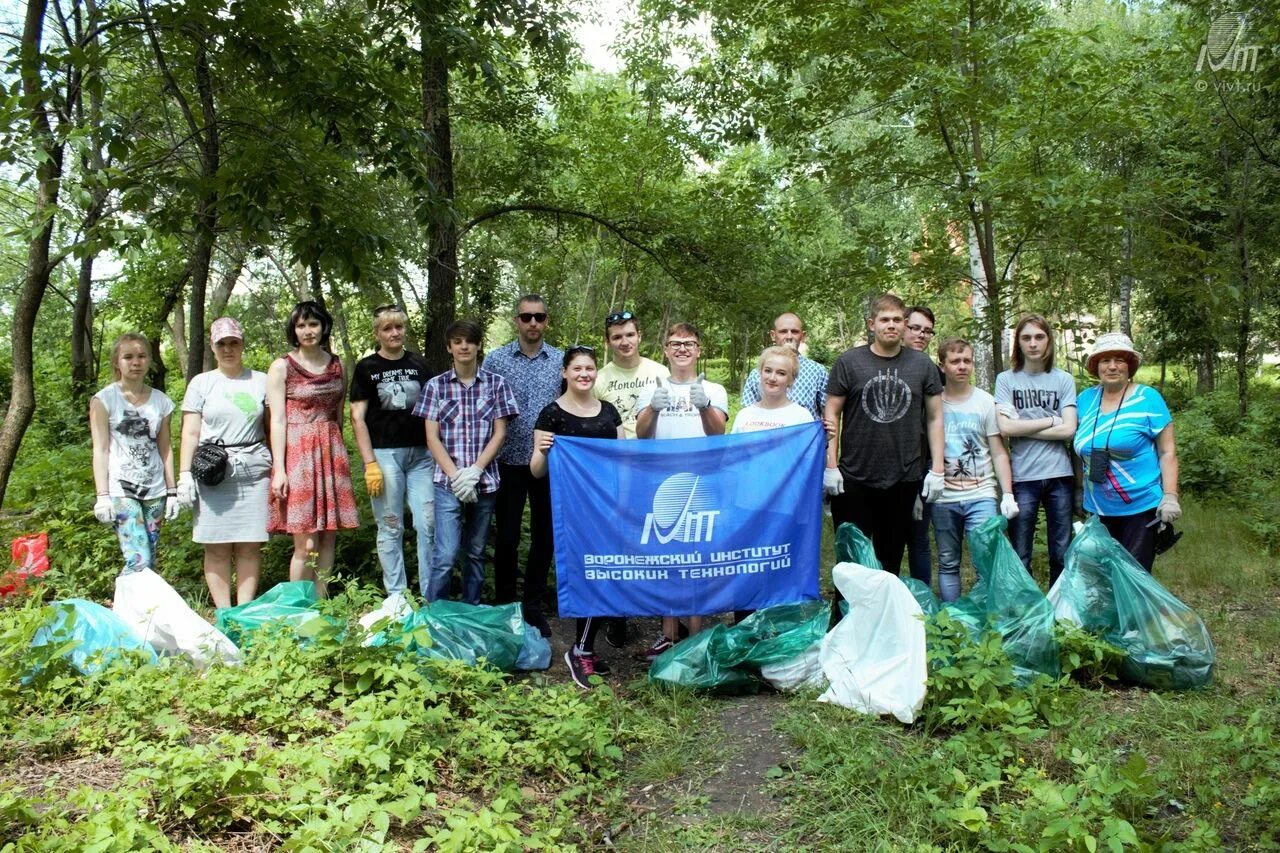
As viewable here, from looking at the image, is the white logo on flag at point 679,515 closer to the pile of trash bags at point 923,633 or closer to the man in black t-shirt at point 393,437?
the pile of trash bags at point 923,633

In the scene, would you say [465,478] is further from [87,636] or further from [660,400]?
[87,636]

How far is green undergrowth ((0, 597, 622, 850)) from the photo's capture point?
2.79 metres

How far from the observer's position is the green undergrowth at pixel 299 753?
2795 millimetres

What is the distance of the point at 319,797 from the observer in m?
2.96

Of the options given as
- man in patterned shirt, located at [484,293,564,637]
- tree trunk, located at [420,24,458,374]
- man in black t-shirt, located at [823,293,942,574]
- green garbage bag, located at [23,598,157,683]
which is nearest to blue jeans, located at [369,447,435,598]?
man in patterned shirt, located at [484,293,564,637]

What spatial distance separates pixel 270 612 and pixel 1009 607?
11.9 feet

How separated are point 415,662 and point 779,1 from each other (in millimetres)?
6357

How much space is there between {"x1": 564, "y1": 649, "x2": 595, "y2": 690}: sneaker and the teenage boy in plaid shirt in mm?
986

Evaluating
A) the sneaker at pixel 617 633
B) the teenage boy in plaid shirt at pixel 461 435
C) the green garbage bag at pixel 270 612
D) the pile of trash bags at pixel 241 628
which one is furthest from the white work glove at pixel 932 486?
A: the green garbage bag at pixel 270 612

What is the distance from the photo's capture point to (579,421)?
4.99 metres

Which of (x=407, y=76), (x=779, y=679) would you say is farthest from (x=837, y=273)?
(x=779, y=679)

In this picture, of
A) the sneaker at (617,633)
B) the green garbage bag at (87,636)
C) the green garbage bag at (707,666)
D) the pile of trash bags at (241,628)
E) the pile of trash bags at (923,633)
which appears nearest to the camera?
the green garbage bag at (87,636)

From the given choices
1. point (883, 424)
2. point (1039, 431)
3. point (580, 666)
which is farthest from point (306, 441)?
point (1039, 431)

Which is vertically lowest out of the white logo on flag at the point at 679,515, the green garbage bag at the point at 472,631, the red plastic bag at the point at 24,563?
the green garbage bag at the point at 472,631
